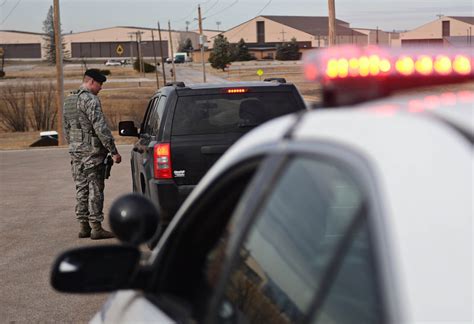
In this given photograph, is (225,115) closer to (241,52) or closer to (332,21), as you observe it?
(332,21)

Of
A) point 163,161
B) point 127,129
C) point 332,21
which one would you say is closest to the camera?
point 163,161

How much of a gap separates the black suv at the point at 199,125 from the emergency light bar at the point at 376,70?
26.2 ft

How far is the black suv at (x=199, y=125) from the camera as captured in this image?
1008cm

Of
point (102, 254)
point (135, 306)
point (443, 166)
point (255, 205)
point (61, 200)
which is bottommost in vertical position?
point (61, 200)

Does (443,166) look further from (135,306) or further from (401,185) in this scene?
(135,306)

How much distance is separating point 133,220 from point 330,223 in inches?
26.2

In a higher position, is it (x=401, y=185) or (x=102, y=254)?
(x=401, y=185)

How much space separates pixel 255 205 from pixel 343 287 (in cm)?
39

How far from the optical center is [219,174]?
8.43 ft

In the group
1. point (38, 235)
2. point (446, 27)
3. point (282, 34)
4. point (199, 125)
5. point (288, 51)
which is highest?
point (282, 34)

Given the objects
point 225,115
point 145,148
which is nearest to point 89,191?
point 145,148

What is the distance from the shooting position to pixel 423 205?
1.53m

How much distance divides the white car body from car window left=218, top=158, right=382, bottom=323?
102 mm

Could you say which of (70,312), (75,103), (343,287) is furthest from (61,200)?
(343,287)
